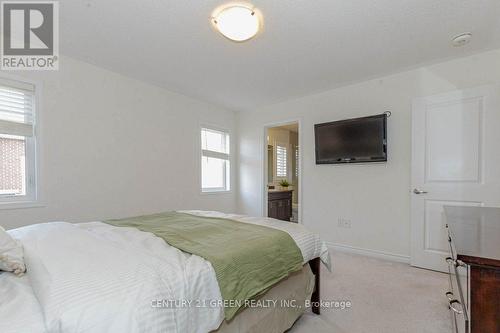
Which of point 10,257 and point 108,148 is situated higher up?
point 108,148

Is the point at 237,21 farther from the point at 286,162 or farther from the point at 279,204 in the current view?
the point at 286,162

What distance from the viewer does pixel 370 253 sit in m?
3.26

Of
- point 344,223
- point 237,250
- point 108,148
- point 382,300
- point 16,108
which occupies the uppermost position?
point 16,108

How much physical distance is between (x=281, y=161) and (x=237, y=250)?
4.95 meters

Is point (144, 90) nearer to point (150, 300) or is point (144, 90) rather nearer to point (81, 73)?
point (81, 73)

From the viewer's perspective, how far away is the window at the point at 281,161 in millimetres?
6023

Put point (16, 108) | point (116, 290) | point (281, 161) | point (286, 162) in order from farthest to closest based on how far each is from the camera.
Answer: point (286, 162) → point (281, 161) → point (16, 108) → point (116, 290)

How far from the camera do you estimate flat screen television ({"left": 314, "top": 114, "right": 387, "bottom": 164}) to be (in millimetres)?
3121

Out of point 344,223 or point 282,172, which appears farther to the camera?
point 282,172

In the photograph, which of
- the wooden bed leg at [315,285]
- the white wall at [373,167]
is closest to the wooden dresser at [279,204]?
the white wall at [373,167]

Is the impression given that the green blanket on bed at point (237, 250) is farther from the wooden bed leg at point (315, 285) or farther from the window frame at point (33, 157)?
the window frame at point (33, 157)

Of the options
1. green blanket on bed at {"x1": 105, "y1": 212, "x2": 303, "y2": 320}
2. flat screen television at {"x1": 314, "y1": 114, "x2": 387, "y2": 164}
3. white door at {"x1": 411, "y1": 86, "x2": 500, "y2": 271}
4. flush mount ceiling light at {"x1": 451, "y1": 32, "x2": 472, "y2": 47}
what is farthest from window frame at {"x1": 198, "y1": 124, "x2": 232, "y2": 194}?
flush mount ceiling light at {"x1": 451, "y1": 32, "x2": 472, "y2": 47}

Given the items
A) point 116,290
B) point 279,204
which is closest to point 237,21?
point 116,290

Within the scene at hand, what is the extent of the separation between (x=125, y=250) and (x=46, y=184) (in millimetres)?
1990
